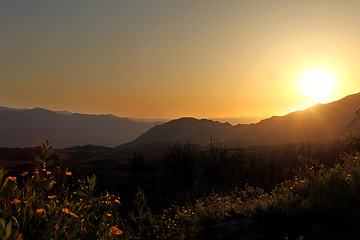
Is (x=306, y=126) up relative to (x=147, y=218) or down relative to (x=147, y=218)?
up

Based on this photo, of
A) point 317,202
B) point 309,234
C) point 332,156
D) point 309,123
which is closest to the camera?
point 309,234

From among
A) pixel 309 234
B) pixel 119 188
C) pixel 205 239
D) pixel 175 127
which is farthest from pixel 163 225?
pixel 175 127

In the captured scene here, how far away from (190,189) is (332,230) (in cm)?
726

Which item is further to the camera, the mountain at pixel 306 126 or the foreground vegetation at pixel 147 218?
the mountain at pixel 306 126

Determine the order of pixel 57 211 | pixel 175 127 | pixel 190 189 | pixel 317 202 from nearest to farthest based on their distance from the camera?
pixel 57 211, pixel 317 202, pixel 190 189, pixel 175 127

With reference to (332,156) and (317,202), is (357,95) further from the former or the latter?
(317,202)

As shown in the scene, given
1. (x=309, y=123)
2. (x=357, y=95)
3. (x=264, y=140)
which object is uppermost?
(x=357, y=95)

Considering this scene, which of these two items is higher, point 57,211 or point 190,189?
point 57,211

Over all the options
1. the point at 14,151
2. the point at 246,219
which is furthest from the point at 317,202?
the point at 14,151

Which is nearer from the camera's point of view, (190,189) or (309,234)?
(309,234)

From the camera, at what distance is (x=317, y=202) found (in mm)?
3746

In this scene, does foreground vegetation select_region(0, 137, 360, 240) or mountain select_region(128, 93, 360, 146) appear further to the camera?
mountain select_region(128, 93, 360, 146)

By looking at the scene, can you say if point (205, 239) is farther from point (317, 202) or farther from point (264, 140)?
point (264, 140)

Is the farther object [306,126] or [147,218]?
[306,126]
